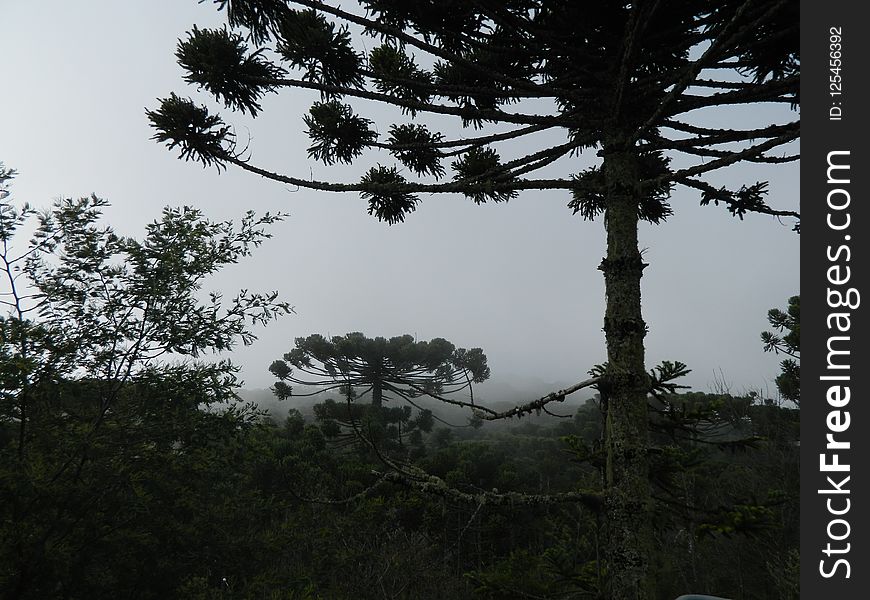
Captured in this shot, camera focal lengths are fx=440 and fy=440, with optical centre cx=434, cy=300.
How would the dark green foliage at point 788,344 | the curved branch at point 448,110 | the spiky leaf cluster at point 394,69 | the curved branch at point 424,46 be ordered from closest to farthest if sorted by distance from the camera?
the curved branch at point 424,46 → the curved branch at point 448,110 → the spiky leaf cluster at point 394,69 → the dark green foliage at point 788,344

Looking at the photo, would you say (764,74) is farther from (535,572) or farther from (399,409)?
(399,409)

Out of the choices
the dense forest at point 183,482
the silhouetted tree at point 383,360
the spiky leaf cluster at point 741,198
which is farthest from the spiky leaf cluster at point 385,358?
the spiky leaf cluster at point 741,198

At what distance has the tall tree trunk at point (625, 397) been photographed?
9.10 feet

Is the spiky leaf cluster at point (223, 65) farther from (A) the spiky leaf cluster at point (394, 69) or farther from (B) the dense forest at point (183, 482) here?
(B) the dense forest at point (183, 482)

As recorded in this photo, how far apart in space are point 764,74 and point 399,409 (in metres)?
18.0

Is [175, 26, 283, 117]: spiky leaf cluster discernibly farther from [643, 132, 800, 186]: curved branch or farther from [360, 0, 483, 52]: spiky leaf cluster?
Answer: [643, 132, 800, 186]: curved branch

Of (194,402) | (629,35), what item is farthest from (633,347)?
(194,402)

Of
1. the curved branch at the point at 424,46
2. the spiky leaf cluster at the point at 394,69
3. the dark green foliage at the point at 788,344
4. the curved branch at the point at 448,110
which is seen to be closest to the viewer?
the curved branch at the point at 424,46

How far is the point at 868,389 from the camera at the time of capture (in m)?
2.00

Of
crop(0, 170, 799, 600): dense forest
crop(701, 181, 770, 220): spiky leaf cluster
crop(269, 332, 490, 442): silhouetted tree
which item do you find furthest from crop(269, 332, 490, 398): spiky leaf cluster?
crop(701, 181, 770, 220): spiky leaf cluster

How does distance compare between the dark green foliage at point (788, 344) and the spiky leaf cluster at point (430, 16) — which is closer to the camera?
the spiky leaf cluster at point (430, 16)

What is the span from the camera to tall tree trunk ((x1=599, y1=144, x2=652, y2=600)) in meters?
2.77

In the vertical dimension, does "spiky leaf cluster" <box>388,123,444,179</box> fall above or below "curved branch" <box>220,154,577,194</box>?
above

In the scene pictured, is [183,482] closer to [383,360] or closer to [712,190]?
[712,190]
